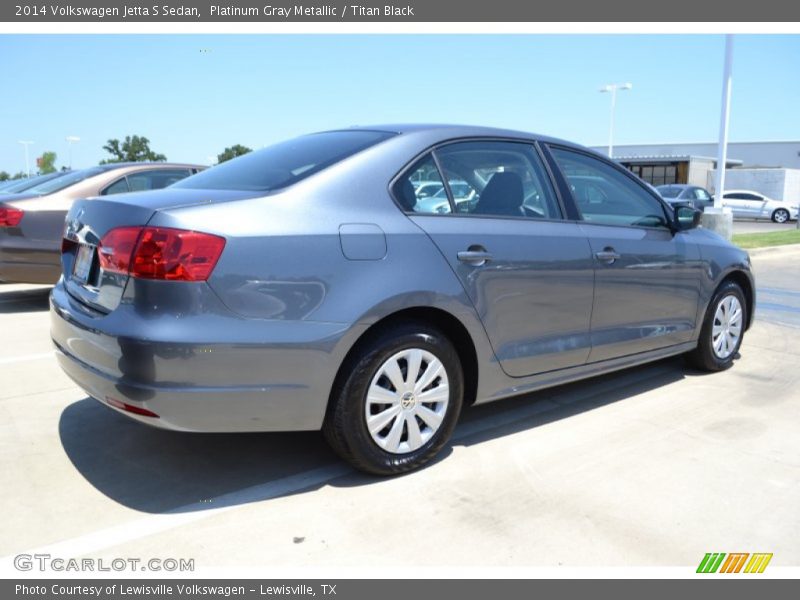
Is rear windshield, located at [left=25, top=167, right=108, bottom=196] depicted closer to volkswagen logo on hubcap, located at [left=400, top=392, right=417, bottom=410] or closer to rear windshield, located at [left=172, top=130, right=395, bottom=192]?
A: rear windshield, located at [left=172, top=130, right=395, bottom=192]

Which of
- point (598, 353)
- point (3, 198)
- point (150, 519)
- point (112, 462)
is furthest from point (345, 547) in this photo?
point (3, 198)

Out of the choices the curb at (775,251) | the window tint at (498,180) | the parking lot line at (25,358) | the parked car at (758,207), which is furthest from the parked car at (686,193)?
the parking lot line at (25,358)

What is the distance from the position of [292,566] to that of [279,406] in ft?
2.10

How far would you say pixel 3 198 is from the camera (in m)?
6.77

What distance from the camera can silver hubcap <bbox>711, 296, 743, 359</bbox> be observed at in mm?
5055

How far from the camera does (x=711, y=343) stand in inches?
198

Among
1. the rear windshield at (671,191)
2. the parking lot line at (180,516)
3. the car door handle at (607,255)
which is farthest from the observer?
the rear windshield at (671,191)

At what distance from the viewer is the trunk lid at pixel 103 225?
9.23ft

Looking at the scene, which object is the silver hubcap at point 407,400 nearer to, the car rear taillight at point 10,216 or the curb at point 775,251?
the car rear taillight at point 10,216

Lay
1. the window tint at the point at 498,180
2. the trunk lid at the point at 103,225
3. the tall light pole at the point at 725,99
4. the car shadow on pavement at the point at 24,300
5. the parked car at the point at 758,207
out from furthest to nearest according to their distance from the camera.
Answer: the parked car at the point at 758,207
the tall light pole at the point at 725,99
the car shadow on pavement at the point at 24,300
the window tint at the point at 498,180
the trunk lid at the point at 103,225

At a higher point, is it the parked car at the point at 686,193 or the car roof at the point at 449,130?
the car roof at the point at 449,130

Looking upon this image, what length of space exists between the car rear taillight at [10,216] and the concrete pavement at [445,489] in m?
2.60

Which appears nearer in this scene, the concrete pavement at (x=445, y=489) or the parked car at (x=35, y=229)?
the concrete pavement at (x=445, y=489)

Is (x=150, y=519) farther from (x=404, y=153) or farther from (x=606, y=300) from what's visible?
(x=606, y=300)
